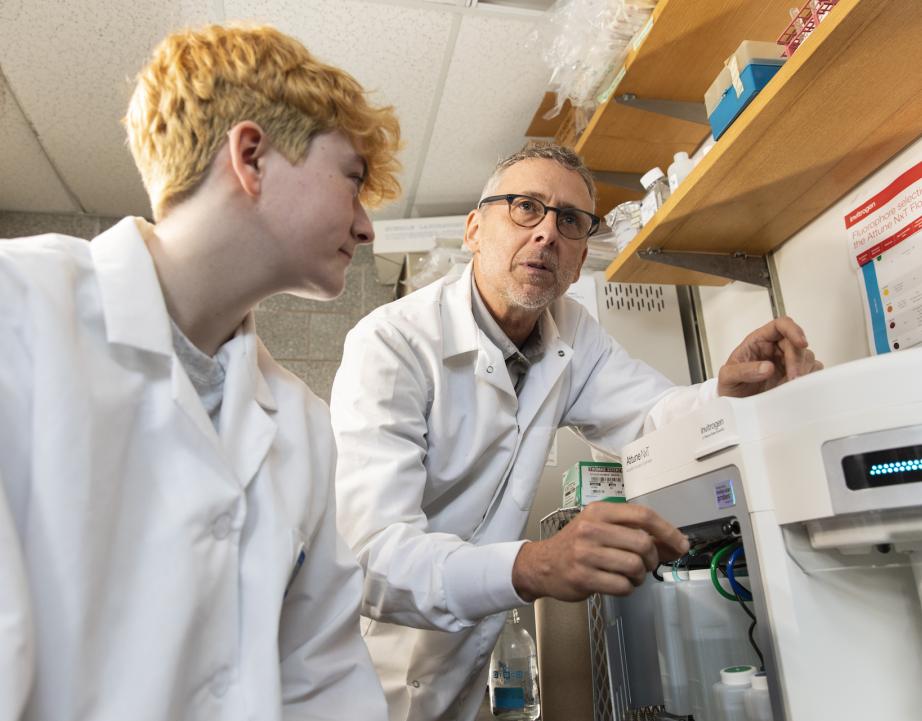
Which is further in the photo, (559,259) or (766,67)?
(559,259)

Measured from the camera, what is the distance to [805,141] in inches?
44.2

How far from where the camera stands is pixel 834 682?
640 millimetres

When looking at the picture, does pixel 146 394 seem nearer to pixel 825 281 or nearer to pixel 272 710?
pixel 272 710

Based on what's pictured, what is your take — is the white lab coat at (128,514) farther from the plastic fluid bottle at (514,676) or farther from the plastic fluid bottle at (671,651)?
the plastic fluid bottle at (514,676)

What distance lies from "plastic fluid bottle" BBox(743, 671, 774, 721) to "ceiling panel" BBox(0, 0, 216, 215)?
1731 mm

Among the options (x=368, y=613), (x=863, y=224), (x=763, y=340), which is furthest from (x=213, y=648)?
(x=863, y=224)

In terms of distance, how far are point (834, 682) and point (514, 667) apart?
1.01 meters

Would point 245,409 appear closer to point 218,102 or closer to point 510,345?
point 218,102

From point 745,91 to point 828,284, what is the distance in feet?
1.53

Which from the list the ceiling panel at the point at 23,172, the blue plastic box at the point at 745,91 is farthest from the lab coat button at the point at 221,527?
the ceiling panel at the point at 23,172

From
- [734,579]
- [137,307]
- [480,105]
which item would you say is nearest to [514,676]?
[734,579]

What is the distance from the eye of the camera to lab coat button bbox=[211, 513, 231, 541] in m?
0.69

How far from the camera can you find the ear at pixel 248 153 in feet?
2.55

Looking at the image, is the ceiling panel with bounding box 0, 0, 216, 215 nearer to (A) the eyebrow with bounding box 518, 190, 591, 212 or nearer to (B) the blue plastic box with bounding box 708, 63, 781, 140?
(A) the eyebrow with bounding box 518, 190, 591, 212
